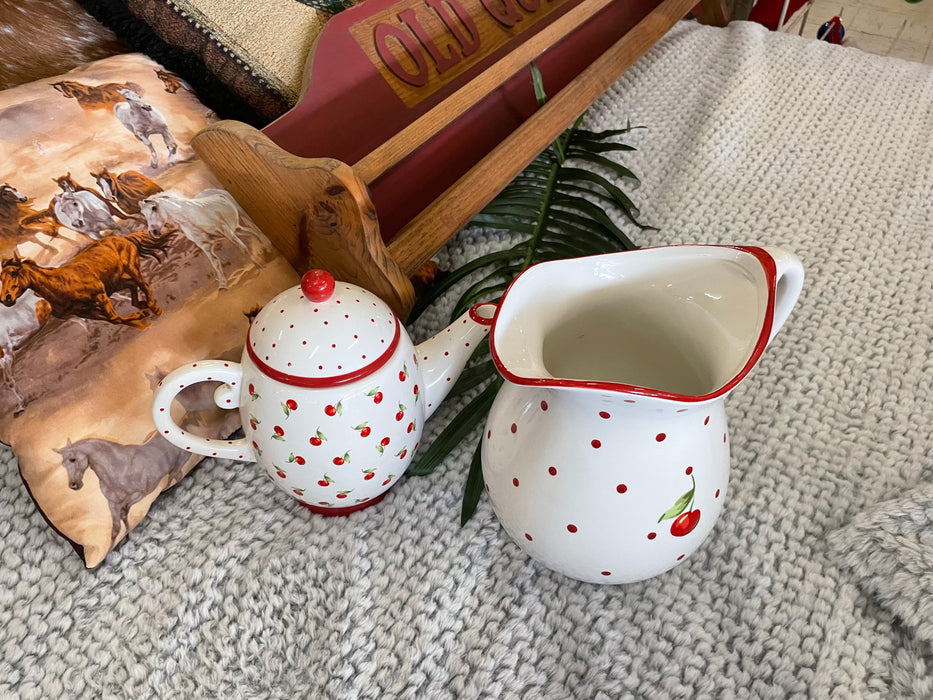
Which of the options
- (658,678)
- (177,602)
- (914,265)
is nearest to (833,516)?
(658,678)

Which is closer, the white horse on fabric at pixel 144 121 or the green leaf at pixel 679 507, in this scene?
the green leaf at pixel 679 507

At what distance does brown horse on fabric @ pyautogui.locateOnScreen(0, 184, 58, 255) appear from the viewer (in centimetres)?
45

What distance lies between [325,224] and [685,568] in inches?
13.7

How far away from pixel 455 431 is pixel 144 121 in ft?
1.14

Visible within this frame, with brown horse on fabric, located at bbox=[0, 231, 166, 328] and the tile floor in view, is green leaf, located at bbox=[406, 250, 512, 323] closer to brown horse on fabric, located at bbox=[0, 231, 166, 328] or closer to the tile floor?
brown horse on fabric, located at bbox=[0, 231, 166, 328]

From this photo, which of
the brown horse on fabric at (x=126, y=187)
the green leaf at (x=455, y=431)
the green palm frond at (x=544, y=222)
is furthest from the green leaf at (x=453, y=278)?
the brown horse on fabric at (x=126, y=187)

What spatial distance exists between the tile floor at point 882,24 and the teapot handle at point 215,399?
1.67 metres

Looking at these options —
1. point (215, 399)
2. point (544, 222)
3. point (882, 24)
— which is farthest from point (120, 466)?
point (882, 24)

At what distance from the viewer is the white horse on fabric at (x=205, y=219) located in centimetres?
50

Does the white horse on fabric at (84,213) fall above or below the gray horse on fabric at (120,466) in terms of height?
above

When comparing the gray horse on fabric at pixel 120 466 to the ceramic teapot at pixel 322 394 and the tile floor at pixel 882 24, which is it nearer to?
the ceramic teapot at pixel 322 394

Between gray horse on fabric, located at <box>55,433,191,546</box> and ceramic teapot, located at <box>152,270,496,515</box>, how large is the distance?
4cm

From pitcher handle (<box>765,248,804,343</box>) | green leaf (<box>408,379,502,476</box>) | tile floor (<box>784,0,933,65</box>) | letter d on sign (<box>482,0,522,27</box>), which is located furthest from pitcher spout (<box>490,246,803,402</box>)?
tile floor (<box>784,0,933,65</box>)

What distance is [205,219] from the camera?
1.72ft
